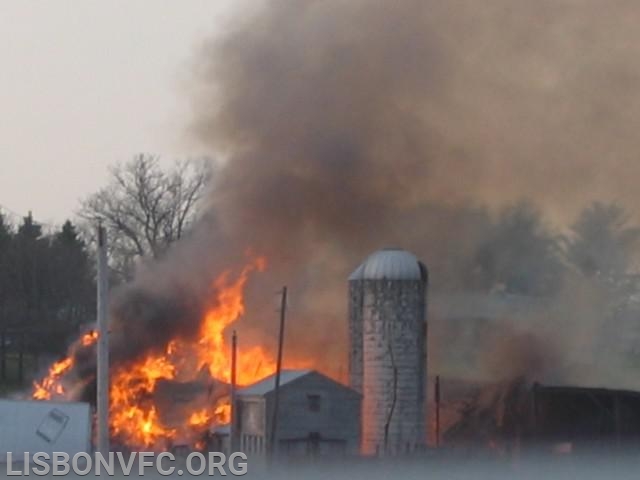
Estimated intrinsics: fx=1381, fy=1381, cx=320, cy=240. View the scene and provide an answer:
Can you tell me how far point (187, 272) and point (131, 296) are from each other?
2991 millimetres

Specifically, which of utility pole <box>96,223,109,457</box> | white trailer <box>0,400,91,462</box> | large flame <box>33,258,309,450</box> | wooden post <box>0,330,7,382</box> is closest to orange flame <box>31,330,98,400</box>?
large flame <box>33,258,309,450</box>

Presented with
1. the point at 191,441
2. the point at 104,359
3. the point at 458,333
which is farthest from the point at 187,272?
the point at 458,333

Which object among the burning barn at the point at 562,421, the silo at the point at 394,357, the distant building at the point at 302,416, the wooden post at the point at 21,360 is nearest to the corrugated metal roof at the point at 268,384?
the distant building at the point at 302,416

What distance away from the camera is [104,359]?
1919 inches

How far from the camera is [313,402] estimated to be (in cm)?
5856

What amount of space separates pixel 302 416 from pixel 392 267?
8.77 m

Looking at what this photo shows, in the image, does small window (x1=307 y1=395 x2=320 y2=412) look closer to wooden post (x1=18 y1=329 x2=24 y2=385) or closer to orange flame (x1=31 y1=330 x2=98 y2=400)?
orange flame (x1=31 y1=330 x2=98 y2=400)

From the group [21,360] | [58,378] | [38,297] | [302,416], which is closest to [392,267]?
[302,416]

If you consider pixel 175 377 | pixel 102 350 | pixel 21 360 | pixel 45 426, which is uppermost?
pixel 21 360

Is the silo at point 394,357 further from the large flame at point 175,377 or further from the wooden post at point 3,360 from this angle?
the wooden post at point 3,360

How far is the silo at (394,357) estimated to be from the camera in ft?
203

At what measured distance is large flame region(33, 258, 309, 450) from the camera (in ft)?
189

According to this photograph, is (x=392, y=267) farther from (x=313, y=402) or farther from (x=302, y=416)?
(x=302, y=416)

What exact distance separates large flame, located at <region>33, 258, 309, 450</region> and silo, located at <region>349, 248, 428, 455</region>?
19.7 ft
